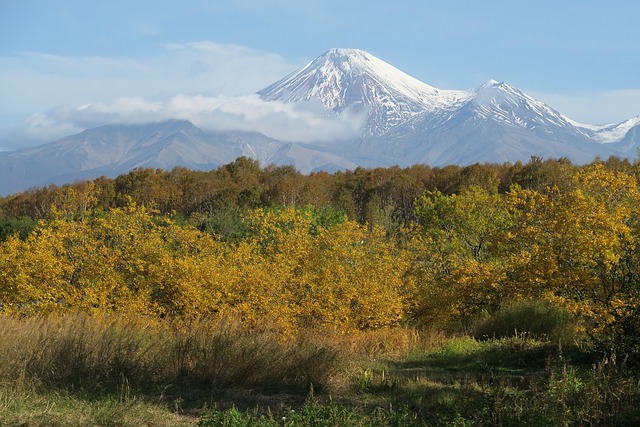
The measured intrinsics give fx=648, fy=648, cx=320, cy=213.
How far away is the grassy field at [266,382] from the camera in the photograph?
611 cm

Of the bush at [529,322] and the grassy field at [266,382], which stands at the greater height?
the grassy field at [266,382]

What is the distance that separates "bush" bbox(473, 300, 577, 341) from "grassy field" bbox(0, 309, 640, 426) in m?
0.99

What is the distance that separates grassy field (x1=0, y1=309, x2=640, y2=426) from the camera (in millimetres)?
6113

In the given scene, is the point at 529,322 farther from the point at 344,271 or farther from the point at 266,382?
the point at 266,382

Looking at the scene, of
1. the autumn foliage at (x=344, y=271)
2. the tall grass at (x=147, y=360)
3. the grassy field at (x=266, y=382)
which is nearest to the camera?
the grassy field at (x=266, y=382)

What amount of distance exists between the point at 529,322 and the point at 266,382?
22.0 ft

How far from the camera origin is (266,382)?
8.45 metres

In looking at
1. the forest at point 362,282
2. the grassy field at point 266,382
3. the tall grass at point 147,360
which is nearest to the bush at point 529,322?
the forest at point 362,282

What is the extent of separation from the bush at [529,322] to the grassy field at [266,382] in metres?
0.99

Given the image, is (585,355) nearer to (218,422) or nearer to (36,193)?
(218,422)

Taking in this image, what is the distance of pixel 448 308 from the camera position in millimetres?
14719

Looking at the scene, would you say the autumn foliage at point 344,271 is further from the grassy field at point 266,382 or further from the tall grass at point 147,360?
the tall grass at point 147,360

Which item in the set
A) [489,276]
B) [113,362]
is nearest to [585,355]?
[489,276]

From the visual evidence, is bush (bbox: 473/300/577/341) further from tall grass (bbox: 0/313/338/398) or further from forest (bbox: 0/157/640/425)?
tall grass (bbox: 0/313/338/398)
